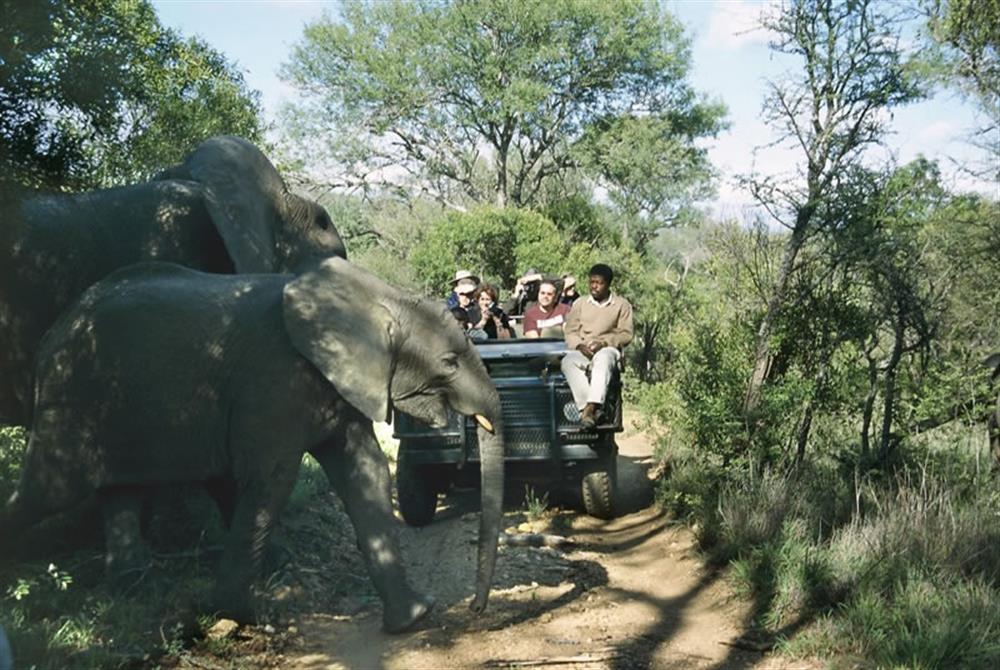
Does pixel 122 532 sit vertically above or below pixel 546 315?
below

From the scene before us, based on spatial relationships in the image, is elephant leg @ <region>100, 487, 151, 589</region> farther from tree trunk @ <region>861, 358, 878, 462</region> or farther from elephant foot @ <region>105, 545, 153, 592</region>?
tree trunk @ <region>861, 358, 878, 462</region>

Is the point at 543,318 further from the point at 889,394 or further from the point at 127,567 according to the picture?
the point at 127,567

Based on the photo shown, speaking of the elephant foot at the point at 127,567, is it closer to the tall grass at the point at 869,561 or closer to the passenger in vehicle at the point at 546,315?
the tall grass at the point at 869,561

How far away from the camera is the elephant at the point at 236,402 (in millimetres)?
7230

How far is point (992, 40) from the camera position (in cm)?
1236

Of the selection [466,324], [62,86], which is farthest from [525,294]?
[62,86]

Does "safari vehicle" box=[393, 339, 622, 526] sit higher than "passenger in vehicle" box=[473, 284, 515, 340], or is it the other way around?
"passenger in vehicle" box=[473, 284, 515, 340]

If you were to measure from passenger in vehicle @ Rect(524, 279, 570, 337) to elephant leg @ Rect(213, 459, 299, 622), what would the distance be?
5.83 m

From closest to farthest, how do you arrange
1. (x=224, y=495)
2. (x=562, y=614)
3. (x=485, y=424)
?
(x=485, y=424), (x=562, y=614), (x=224, y=495)

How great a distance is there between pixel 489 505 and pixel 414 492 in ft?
10.6

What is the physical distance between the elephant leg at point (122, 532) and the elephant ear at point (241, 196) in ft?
6.38

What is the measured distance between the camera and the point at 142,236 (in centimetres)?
845

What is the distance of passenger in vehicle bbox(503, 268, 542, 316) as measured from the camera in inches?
551

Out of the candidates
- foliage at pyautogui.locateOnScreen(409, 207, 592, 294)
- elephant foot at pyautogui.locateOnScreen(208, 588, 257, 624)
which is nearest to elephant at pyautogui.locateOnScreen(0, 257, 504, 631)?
elephant foot at pyautogui.locateOnScreen(208, 588, 257, 624)
